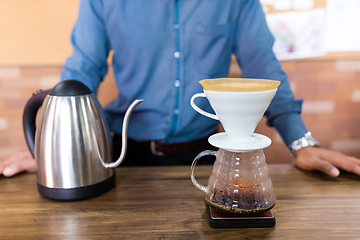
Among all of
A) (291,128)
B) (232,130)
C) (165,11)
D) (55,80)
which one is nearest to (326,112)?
(291,128)

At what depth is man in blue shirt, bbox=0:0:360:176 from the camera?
4.15 ft

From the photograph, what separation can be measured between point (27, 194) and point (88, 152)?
23cm

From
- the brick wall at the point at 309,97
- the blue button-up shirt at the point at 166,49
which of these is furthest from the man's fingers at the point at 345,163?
the brick wall at the point at 309,97

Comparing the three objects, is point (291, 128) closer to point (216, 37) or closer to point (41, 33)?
point (216, 37)

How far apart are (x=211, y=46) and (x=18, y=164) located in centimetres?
92

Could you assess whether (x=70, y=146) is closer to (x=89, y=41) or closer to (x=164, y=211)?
(x=164, y=211)

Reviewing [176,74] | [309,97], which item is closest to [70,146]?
[176,74]

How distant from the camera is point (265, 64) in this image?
1.25 metres

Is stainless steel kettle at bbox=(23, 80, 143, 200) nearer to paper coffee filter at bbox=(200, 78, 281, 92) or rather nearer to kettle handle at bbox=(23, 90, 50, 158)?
kettle handle at bbox=(23, 90, 50, 158)

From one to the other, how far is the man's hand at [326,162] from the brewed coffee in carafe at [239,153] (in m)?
0.37

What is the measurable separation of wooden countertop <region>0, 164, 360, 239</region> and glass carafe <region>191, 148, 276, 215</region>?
5 centimetres

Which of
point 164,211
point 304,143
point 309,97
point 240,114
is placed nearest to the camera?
point 240,114

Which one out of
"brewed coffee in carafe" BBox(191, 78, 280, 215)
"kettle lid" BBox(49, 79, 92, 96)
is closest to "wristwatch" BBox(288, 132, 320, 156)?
"brewed coffee in carafe" BBox(191, 78, 280, 215)

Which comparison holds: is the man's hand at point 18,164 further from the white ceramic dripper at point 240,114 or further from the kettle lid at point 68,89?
the white ceramic dripper at point 240,114
